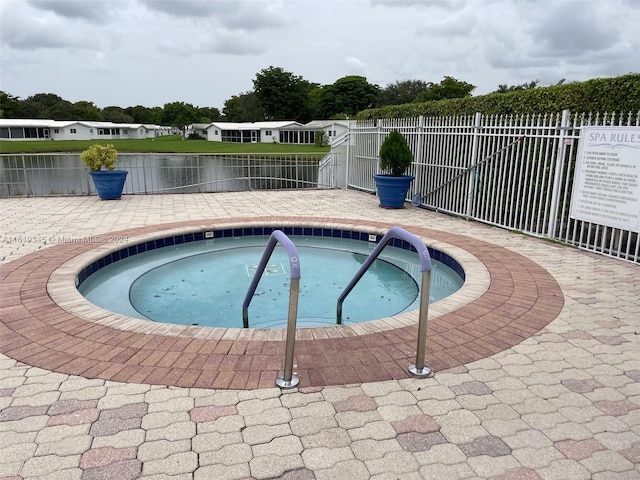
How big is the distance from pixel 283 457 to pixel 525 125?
6803 millimetres

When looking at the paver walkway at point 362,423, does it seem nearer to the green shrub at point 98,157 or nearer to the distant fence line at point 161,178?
the green shrub at point 98,157

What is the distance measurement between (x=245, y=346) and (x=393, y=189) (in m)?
6.90

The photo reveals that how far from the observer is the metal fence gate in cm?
626

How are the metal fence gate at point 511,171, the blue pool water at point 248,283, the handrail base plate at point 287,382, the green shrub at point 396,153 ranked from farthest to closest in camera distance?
the green shrub at point 396,153, the metal fence gate at point 511,171, the blue pool water at point 248,283, the handrail base plate at point 287,382

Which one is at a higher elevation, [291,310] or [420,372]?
[291,310]

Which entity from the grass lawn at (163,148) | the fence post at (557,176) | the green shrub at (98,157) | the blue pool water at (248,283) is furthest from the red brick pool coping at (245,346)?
the grass lawn at (163,148)

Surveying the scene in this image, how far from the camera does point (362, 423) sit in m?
2.36

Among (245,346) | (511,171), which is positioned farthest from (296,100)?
(245,346)

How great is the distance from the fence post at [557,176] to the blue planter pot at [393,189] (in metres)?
3.27

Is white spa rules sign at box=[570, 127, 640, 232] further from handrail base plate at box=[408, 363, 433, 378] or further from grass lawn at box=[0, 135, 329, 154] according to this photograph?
grass lawn at box=[0, 135, 329, 154]

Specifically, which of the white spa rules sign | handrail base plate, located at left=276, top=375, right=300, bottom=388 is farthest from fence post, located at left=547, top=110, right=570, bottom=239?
handrail base plate, located at left=276, top=375, right=300, bottom=388

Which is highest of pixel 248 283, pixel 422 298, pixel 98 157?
pixel 98 157

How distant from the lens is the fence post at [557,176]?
6332mm

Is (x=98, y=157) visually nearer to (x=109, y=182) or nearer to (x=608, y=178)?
(x=109, y=182)
